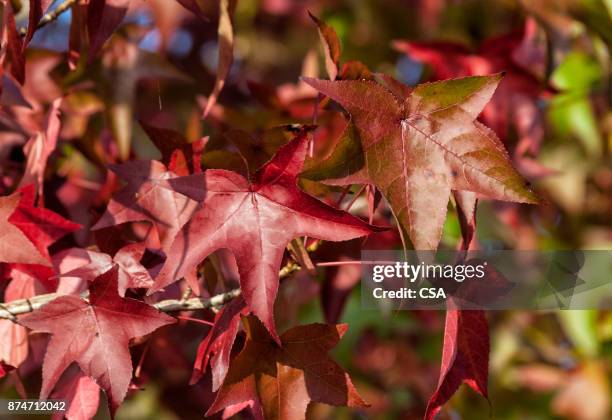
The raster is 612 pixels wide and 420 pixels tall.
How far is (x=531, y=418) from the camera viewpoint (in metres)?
2.07

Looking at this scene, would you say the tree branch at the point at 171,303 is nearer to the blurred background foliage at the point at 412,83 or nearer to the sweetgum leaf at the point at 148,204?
the sweetgum leaf at the point at 148,204

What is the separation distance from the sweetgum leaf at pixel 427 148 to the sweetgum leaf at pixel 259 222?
0.04 metres

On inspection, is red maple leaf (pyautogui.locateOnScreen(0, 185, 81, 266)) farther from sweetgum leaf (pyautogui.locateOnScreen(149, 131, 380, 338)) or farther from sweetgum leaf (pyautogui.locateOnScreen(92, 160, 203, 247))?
sweetgum leaf (pyautogui.locateOnScreen(149, 131, 380, 338))

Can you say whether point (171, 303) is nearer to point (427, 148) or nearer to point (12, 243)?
point (12, 243)

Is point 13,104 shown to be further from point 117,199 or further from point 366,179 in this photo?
point 366,179

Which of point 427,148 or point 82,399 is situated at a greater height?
point 427,148

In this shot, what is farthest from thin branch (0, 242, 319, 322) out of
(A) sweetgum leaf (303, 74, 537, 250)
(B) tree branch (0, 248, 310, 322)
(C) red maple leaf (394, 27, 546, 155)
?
(C) red maple leaf (394, 27, 546, 155)

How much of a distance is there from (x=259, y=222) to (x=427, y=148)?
0.16 metres

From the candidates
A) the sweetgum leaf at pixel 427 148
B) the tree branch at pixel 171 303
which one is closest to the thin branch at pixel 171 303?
the tree branch at pixel 171 303

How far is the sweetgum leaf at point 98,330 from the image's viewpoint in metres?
0.69

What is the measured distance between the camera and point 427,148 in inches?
28.0

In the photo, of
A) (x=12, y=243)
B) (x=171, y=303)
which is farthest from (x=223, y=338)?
(x=12, y=243)

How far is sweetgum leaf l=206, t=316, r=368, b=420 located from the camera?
2.42ft

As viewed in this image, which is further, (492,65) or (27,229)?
(492,65)
